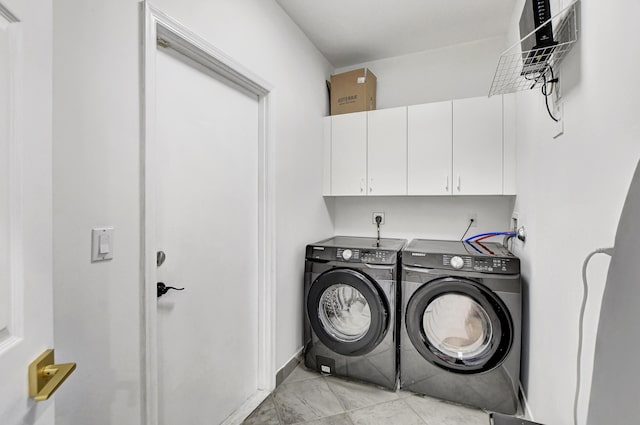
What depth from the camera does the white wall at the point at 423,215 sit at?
101 inches

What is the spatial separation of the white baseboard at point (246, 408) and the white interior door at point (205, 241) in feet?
0.10

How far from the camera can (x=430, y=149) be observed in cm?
244

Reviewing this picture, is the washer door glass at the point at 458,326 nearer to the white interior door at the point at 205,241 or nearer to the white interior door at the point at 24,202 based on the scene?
the white interior door at the point at 205,241

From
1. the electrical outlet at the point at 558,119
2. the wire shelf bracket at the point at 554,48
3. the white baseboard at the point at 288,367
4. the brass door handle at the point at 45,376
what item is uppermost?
the wire shelf bracket at the point at 554,48

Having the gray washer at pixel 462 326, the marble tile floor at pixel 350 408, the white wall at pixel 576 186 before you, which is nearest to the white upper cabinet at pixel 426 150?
the white wall at pixel 576 186

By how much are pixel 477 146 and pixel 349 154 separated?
1.01 meters

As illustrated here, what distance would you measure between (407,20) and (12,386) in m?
2.75

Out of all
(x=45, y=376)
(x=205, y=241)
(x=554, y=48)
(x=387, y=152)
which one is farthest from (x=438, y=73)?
(x=45, y=376)

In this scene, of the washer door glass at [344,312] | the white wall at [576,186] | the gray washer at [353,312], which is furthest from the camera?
the washer door glass at [344,312]

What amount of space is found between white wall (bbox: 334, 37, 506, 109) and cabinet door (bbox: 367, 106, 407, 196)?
411 mm

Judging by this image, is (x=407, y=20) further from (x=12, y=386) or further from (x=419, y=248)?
(x=12, y=386)

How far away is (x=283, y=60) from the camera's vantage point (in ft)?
7.18

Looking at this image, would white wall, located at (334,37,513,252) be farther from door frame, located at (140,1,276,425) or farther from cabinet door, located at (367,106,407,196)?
door frame, located at (140,1,276,425)

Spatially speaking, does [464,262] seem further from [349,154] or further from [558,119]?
[349,154]
